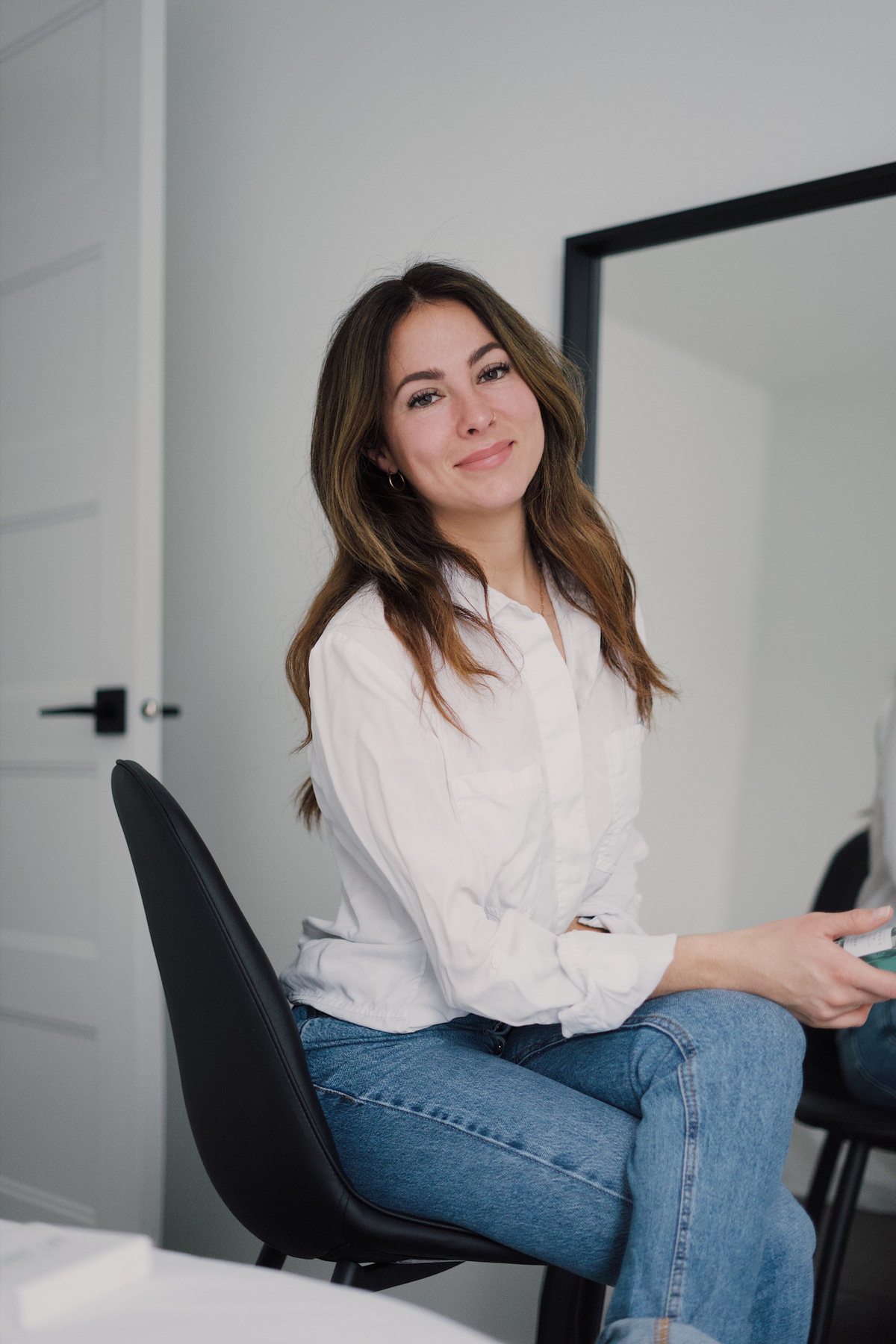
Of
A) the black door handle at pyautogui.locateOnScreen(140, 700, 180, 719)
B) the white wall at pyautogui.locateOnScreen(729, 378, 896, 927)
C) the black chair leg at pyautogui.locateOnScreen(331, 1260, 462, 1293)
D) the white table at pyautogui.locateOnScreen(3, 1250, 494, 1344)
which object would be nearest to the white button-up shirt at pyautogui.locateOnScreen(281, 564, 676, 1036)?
the black chair leg at pyautogui.locateOnScreen(331, 1260, 462, 1293)

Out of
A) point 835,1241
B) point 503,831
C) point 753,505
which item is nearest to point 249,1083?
point 503,831

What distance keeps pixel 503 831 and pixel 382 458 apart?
1.65ft

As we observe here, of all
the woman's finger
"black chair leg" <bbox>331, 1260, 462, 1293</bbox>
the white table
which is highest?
the woman's finger

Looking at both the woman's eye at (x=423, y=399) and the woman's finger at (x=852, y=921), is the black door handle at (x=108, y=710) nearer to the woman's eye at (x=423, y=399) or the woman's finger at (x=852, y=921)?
the woman's eye at (x=423, y=399)

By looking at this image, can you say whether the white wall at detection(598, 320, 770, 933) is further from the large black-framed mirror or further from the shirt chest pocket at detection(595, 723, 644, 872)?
the shirt chest pocket at detection(595, 723, 644, 872)

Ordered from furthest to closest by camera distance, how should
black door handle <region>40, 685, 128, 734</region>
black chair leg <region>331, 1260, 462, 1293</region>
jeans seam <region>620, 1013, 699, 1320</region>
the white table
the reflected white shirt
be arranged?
black door handle <region>40, 685, 128, 734</region>
the reflected white shirt
black chair leg <region>331, 1260, 462, 1293</region>
jeans seam <region>620, 1013, 699, 1320</region>
the white table

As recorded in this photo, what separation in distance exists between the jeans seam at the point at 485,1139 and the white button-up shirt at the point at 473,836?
0.08m

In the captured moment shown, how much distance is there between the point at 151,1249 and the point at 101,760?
146 centimetres

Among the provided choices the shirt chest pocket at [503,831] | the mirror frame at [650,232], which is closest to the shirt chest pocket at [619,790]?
the shirt chest pocket at [503,831]

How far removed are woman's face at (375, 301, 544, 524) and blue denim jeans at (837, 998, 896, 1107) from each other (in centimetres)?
76

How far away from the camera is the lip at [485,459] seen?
130 cm

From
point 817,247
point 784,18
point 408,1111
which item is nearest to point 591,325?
point 817,247

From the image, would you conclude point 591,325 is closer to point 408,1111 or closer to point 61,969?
point 408,1111

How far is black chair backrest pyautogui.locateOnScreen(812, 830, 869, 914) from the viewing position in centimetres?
154
